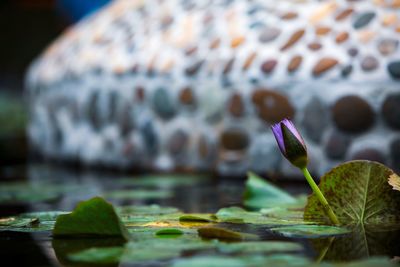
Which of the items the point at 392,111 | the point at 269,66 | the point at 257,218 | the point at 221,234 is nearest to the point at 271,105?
the point at 269,66

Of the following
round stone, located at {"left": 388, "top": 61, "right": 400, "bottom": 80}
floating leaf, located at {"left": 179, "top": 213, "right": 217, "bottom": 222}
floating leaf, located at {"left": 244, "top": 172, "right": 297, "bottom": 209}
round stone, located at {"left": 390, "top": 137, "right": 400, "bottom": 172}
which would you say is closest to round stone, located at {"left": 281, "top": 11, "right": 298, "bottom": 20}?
round stone, located at {"left": 388, "top": 61, "right": 400, "bottom": 80}

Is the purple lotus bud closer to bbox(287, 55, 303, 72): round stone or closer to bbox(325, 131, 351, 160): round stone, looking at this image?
bbox(325, 131, 351, 160): round stone

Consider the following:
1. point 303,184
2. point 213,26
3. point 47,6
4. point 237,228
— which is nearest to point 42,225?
point 237,228

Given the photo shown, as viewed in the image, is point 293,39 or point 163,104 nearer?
point 293,39

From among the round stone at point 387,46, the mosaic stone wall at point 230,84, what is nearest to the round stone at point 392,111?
the mosaic stone wall at point 230,84

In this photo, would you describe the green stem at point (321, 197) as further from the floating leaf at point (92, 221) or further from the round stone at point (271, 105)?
the round stone at point (271, 105)

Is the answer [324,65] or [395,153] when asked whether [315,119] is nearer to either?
[324,65]
